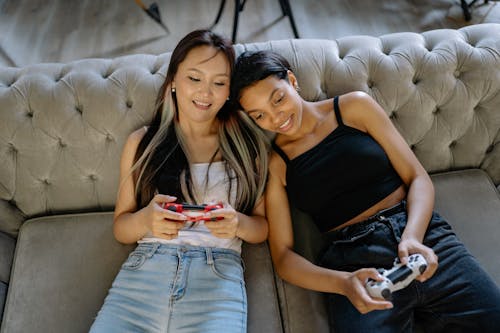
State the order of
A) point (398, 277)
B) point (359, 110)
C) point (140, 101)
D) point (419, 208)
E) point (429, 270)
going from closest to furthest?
point (398, 277) → point (429, 270) → point (419, 208) → point (359, 110) → point (140, 101)

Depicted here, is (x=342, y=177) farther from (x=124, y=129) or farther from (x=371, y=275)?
(x=124, y=129)

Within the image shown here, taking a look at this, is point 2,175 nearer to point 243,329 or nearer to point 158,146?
point 158,146

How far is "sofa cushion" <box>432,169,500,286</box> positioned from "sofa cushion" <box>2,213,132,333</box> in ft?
3.97

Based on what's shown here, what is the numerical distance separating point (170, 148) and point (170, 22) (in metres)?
1.74

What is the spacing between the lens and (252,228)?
4.32 ft

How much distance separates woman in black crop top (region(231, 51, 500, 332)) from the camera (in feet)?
3.83

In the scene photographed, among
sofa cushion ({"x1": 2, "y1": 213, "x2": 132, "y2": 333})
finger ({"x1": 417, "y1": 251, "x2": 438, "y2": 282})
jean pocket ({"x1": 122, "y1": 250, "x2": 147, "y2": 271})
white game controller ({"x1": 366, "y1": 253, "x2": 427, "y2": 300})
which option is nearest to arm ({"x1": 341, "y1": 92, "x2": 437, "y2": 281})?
finger ({"x1": 417, "y1": 251, "x2": 438, "y2": 282})

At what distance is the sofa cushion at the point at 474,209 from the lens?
1.42 meters

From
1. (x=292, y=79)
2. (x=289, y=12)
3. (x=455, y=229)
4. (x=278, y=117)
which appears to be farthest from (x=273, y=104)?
(x=289, y=12)

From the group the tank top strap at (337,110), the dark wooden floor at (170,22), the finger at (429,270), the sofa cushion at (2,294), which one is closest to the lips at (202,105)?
the tank top strap at (337,110)

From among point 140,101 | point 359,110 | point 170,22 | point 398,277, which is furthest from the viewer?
point 170,22

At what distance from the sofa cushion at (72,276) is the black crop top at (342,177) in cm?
28

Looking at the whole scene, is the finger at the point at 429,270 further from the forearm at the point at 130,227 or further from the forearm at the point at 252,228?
the forearm at the point at 130,227

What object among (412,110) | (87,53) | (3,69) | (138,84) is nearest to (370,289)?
(412,110)
